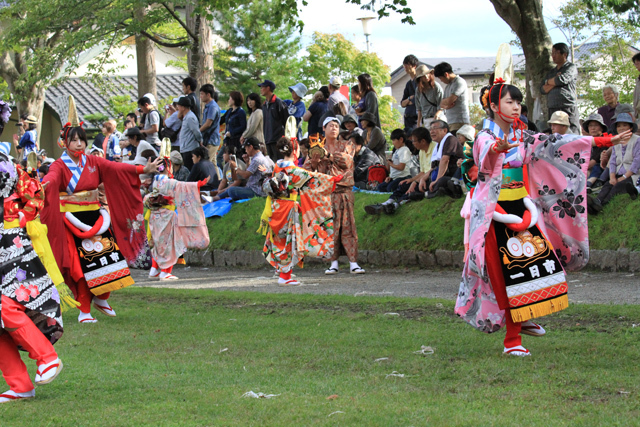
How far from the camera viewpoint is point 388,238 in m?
12.6

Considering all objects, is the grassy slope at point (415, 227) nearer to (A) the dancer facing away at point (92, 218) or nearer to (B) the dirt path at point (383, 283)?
(B) the dirt path at point (383, 283)

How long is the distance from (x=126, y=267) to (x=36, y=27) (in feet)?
40.0

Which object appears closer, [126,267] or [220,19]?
[126,267]

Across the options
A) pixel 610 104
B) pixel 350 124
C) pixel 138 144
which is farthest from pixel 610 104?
pixel 138 144

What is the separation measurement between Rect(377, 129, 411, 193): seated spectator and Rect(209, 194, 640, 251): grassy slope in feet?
1.27

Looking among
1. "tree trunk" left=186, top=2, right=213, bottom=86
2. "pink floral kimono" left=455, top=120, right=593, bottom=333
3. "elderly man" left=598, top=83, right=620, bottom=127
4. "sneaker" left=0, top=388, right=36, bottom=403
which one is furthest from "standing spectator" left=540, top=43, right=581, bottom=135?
"tree trunk" left=186, top=2, right=213, bottom=86

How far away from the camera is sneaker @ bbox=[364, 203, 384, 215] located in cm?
1286

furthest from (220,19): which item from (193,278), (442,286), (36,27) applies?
(442,286)

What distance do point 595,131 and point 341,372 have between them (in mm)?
6775

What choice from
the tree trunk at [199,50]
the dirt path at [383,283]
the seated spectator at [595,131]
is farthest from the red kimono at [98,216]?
the tree trunk at [199,50]

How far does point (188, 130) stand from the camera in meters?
15.4

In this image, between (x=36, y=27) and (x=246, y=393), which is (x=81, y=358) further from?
(x=36, y=27)

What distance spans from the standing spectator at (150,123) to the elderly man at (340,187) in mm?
4637

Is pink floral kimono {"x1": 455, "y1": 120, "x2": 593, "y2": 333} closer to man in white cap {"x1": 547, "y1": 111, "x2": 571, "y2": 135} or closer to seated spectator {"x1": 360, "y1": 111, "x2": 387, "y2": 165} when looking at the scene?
man in white cap {"x1": 547, "y1": 111, "x2": 571, "y2": 135}
